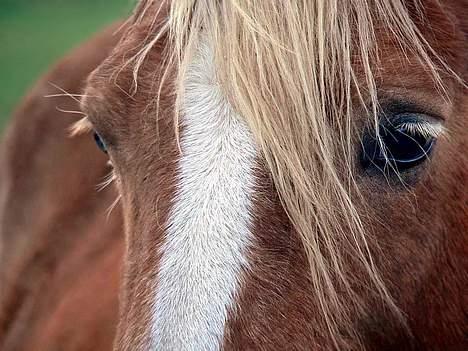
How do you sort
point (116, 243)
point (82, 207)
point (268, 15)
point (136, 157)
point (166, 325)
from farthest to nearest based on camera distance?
point (82, 207) → point (116, 243) → point (136, 157) → point (268, 15) → point (166, 325)

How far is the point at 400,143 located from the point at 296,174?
0.65 ft

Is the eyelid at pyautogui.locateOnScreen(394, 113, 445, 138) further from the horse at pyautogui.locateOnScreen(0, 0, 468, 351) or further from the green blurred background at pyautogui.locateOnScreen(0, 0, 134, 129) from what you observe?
the green blurred background at pyautogui.locateOnScreen(0, 0, 134, 129)

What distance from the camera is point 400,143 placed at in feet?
4.50

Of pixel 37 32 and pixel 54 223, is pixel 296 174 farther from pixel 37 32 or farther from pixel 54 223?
pixel 37 32

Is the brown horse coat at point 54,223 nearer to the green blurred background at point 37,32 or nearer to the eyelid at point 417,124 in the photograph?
the eyelid at point 417,124

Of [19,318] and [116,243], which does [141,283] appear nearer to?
[116,243]

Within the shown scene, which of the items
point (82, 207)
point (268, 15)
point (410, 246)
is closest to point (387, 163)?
point (410, 246)

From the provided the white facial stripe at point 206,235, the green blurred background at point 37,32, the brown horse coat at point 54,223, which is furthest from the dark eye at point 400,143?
the green blurred background at point 37,32

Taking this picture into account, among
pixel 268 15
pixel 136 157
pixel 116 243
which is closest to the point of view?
pixel 268 15

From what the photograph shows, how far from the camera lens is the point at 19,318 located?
303 cm

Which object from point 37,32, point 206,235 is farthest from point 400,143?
point 37,32

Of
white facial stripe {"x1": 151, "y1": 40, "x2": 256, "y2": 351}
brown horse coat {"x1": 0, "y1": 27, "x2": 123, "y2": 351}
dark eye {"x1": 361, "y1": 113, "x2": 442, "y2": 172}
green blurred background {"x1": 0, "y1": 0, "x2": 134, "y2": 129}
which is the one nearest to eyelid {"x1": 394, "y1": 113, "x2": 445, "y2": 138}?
dark eye {"x1": 361, "y1": 113, "x2": 442, "y2": 172}

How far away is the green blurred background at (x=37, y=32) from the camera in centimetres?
947

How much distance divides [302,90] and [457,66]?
1.02 feet
